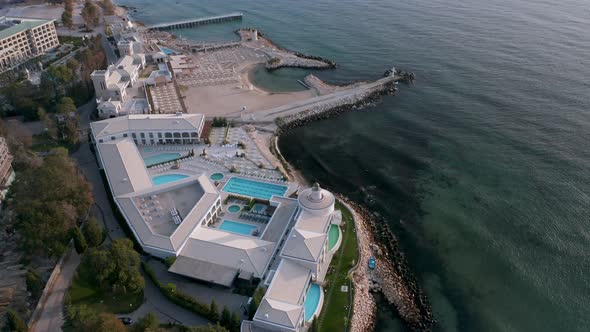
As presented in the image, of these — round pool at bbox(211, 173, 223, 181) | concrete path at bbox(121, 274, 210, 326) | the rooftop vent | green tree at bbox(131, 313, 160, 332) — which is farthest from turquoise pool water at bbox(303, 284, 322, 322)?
round pool at bbox(211, 173, 223, 181)

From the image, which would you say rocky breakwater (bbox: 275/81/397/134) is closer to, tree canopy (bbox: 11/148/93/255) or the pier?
tree canopy (bbox: 11/148/93/255)

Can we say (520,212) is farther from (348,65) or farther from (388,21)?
(388,21)

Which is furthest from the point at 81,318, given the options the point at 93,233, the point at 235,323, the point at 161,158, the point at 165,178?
the point at 161,158

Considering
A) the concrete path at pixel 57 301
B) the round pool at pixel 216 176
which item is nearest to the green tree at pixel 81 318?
the concrete path at pixel 57 301

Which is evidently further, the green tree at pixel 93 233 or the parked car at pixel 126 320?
the green tree at pixel 93 233

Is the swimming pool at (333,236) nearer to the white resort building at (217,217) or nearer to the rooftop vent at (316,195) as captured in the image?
the white resort building at (217,217)

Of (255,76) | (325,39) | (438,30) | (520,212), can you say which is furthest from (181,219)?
(438,30)
